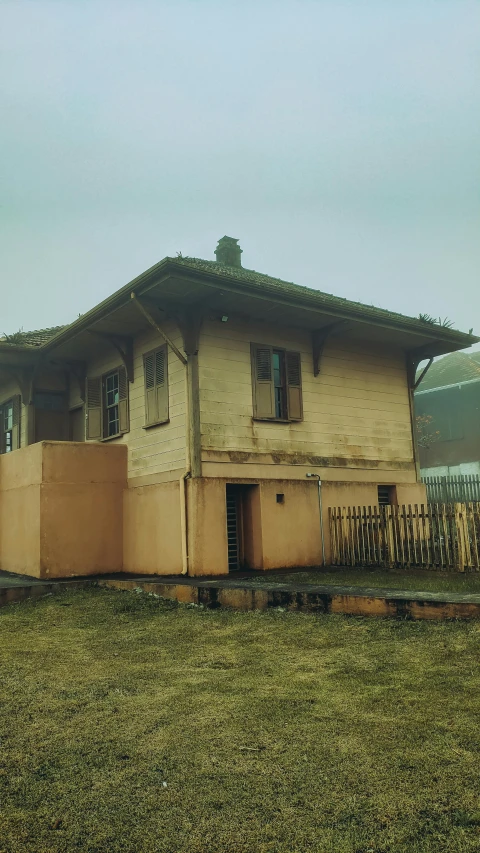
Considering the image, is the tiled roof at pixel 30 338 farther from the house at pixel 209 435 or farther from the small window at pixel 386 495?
the small window at pixel 386 495

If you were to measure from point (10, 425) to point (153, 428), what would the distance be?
7.15m

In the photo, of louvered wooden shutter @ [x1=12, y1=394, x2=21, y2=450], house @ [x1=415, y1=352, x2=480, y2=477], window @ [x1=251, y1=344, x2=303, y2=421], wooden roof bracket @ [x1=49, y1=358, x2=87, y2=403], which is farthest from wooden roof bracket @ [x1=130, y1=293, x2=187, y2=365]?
house @ [x1=415, y1=352, x2=480, y2=477]

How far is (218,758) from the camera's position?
12.0 feet

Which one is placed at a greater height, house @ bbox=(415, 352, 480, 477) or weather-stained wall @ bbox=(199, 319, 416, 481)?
house @ bbox=(415, 352, 480, 477)

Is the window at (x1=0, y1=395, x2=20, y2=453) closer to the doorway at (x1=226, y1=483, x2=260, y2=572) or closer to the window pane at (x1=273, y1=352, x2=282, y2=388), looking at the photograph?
the doorway at (x1=226, y1=483, x2=260, y2=572)

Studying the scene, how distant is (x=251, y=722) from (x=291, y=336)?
35.4 ft

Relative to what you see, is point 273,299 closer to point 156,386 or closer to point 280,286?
point 280,286

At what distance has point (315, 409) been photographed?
47.4 feet

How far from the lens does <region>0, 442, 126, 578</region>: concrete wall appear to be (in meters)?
13.0

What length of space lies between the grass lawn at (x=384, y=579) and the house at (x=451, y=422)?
20.1 m

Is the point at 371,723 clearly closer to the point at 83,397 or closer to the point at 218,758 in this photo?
the point at 218,758

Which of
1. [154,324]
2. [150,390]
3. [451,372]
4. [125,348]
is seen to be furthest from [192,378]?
[451,372]

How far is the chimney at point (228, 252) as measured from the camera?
17.7m

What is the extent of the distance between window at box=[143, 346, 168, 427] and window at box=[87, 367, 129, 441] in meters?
1.62
